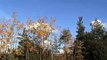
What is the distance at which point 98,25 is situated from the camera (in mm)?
65438

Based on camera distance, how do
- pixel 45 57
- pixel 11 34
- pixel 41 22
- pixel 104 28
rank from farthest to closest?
pixel 104 28 < pixel 45 57 < pixel 41 22 < pixel 11 34

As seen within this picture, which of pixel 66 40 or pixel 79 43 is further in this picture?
pixel 79 43

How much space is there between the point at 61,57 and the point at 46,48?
25.0ft

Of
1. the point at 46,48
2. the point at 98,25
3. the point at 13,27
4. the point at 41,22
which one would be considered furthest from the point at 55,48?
the point at 98,25

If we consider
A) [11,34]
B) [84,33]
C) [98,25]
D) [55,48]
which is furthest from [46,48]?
[98,25]

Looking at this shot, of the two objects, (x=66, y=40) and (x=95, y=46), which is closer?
(x=66, y=40)

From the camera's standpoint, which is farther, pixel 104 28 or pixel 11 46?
pixel 104 28

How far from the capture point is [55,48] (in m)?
51.8

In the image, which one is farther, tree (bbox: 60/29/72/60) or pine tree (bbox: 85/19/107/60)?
pine tree (bbox: 85/19/107/60)

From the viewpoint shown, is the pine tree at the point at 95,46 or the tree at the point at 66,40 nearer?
the tree at the point at 66,40

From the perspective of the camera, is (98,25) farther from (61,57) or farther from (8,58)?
(8,58)

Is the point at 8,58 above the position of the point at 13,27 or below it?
below

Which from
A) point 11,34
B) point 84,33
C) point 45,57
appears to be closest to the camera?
point 11,34

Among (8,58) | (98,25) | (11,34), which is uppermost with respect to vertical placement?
(98,25)
